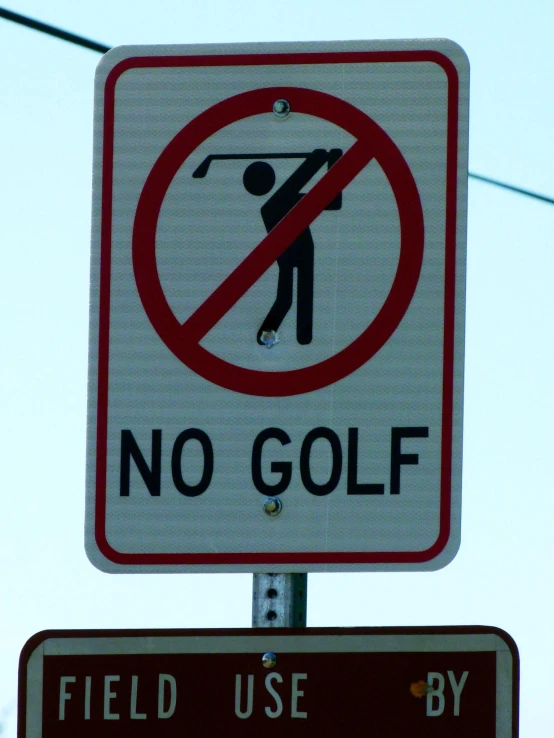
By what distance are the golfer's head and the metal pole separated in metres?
0.58

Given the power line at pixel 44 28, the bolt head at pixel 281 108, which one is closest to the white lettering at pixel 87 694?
the bolt head at pixel 281 108

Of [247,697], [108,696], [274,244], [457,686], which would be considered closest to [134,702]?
[108,696]

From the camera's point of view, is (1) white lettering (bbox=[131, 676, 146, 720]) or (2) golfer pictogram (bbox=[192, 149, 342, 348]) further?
(2) golfer pictogram (bbox=[192, 149, 342, 348])

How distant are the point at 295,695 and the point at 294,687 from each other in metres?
0.01

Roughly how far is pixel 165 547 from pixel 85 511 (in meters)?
0.14

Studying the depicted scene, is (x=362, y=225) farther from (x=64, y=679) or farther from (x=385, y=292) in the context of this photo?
(x=64, y=679)

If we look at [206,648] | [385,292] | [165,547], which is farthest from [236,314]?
[206,648]

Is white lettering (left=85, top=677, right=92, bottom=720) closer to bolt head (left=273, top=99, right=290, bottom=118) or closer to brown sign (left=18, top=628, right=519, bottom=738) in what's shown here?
brown sign (left=18, top=628, right=519, bottom=738)

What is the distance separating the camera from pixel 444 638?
1.94m

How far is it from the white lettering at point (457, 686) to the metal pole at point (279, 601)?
22cm

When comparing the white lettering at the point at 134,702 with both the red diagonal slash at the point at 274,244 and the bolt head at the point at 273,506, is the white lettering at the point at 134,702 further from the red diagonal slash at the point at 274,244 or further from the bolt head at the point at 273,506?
the red diagonal slash at the point at 274,244

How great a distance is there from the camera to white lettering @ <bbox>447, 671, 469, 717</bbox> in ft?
6.32

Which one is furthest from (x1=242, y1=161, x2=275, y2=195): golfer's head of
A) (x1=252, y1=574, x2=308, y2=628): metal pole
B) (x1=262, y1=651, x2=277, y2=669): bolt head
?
(x1=262, y1=651, x2=277, y2=669): bolt head

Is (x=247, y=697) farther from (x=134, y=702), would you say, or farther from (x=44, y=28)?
(x=44, y=28)
